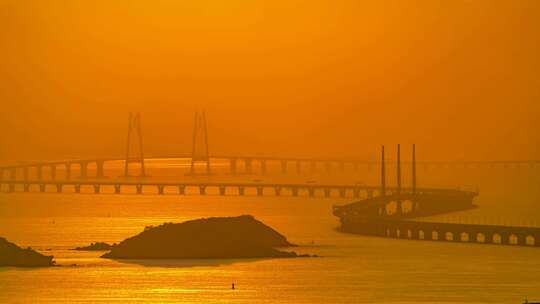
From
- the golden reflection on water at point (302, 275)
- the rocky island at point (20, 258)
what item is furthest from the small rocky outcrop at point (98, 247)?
the rocky island at point (20, 258)

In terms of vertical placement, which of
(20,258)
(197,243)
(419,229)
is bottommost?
(419,229)

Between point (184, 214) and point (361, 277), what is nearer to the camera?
point (361, 277)

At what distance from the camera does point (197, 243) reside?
103m

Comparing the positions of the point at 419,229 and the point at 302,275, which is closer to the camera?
the point at 302,275

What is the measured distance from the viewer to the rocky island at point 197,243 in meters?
102

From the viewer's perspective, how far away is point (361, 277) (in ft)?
298

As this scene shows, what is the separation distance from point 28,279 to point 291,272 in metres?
15.1

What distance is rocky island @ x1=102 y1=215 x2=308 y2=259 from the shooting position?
10244 cm

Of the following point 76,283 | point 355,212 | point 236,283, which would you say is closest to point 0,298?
point 76,283

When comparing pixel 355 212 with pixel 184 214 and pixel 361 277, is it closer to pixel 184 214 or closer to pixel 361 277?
pixel 184 214

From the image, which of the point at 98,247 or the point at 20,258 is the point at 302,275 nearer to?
the point at 20,258

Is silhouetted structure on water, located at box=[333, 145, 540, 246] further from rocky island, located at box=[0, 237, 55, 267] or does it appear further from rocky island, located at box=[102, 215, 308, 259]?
rocky island, located at box=[0, 237, 55, 267]

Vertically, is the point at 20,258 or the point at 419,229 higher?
the point at 20,258

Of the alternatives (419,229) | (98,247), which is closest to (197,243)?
(98,247)
